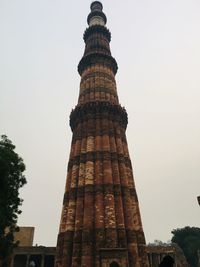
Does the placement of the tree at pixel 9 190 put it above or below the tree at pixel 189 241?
below

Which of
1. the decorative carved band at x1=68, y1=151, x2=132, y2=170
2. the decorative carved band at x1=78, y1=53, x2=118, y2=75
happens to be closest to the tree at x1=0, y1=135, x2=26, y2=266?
the decorative carved band at x1=68, y1=151, x2=132, y2=170

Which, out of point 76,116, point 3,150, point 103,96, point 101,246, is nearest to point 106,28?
point 103,96

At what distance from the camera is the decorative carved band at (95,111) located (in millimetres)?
20000

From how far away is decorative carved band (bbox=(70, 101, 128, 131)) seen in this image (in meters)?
20.0

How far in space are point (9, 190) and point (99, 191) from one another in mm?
4849

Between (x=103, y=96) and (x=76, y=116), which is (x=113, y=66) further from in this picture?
(x=76, y=116)

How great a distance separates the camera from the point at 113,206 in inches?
614

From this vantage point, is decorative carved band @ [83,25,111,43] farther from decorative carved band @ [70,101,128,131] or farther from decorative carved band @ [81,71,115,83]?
decorative carved band @ [70,101,128,131]

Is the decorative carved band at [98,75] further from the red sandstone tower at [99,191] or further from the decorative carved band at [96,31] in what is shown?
the decorative carved band at [96,31]

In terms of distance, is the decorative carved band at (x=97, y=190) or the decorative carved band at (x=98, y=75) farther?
the decorative carved band at (x=98, y=75)

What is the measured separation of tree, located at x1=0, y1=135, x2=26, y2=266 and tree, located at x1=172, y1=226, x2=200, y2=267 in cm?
3617

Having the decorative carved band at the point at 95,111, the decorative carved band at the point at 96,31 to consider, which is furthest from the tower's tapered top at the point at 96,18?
the decorative carved band at the point at 95,111

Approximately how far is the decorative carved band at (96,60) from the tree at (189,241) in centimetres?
3156

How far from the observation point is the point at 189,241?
45281 mm
